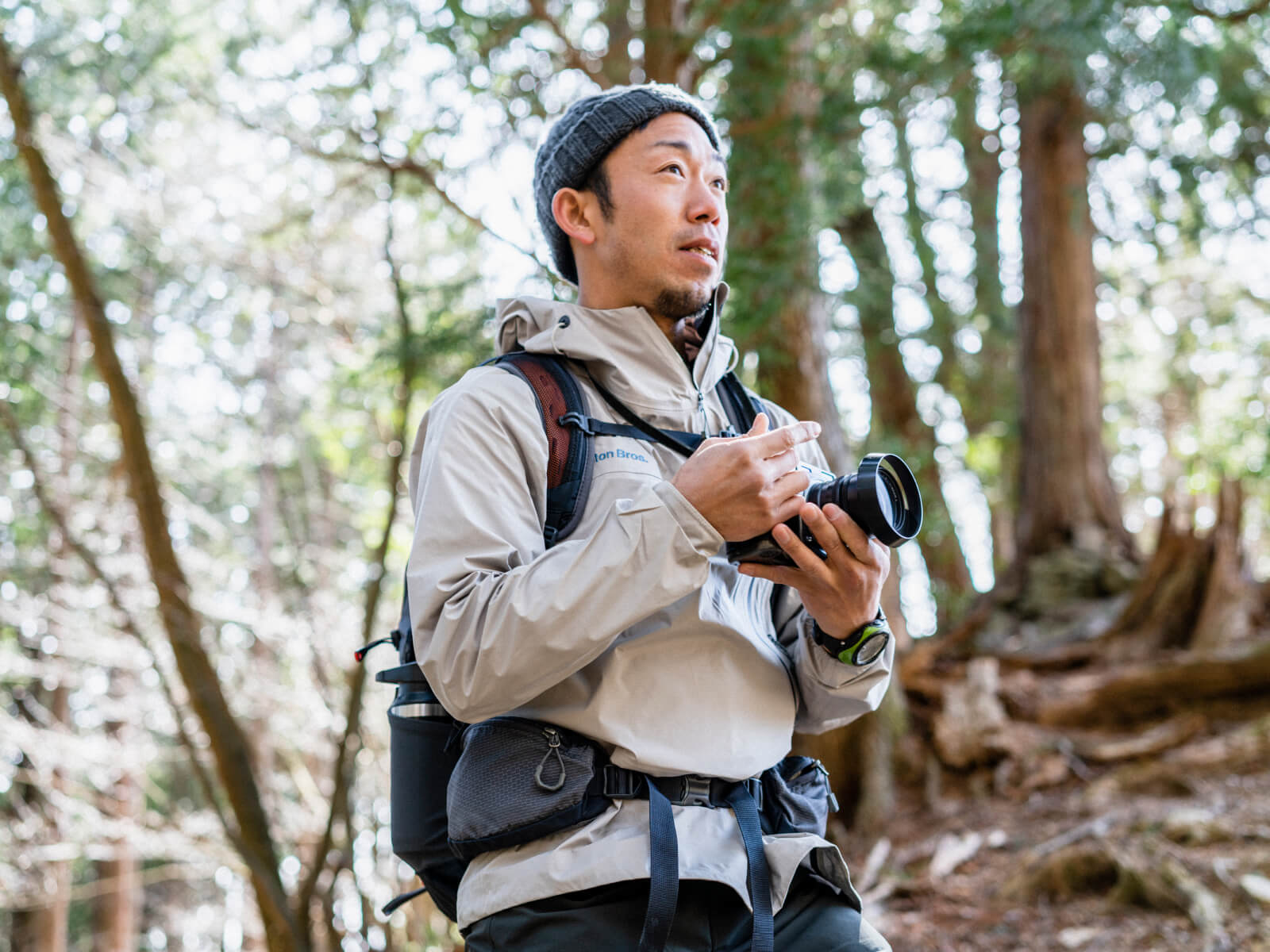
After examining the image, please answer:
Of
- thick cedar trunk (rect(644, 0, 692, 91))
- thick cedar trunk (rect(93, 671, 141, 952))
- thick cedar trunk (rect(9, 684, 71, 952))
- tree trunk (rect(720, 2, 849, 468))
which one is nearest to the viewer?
thick cedar trunk (rect(644, 0, 692, 91))

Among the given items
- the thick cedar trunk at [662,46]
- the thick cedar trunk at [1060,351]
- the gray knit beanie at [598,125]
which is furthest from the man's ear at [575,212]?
the thick cedar trunk at [1060,351]

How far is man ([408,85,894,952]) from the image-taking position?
1.53m

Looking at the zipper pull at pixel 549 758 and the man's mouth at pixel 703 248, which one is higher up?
the man's mouth at pixel 703 248

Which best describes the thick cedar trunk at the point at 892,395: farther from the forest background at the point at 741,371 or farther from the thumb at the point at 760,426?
the thumb at the point at 760,426

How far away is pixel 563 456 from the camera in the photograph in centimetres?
179

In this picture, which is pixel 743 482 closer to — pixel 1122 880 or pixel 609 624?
pixel 609 624

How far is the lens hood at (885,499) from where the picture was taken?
165 centimetres

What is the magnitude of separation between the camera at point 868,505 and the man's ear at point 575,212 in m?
0.77

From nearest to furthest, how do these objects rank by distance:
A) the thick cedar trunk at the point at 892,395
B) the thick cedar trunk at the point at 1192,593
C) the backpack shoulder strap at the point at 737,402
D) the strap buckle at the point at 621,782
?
the strap buckle at the point at 621,782
the backpack shoulder strap at the point at 737,402
the thick cedar trunk at the point at 1192,593
the thick cedar trunk at the point at 892,395

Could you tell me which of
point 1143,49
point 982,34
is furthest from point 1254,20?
point 982,34

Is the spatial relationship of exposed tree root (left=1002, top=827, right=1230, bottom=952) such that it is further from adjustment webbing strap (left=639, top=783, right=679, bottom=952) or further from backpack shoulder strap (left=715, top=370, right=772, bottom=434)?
adjustment webbing strap (left=639, top=783, right=679, bottom=952)

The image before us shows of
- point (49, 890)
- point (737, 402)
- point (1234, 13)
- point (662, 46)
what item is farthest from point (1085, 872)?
point (49, 890)

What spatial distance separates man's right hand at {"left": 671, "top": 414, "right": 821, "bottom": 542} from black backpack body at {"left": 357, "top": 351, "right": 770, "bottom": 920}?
271 millimetres

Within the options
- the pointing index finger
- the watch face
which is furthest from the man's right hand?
the watch face
